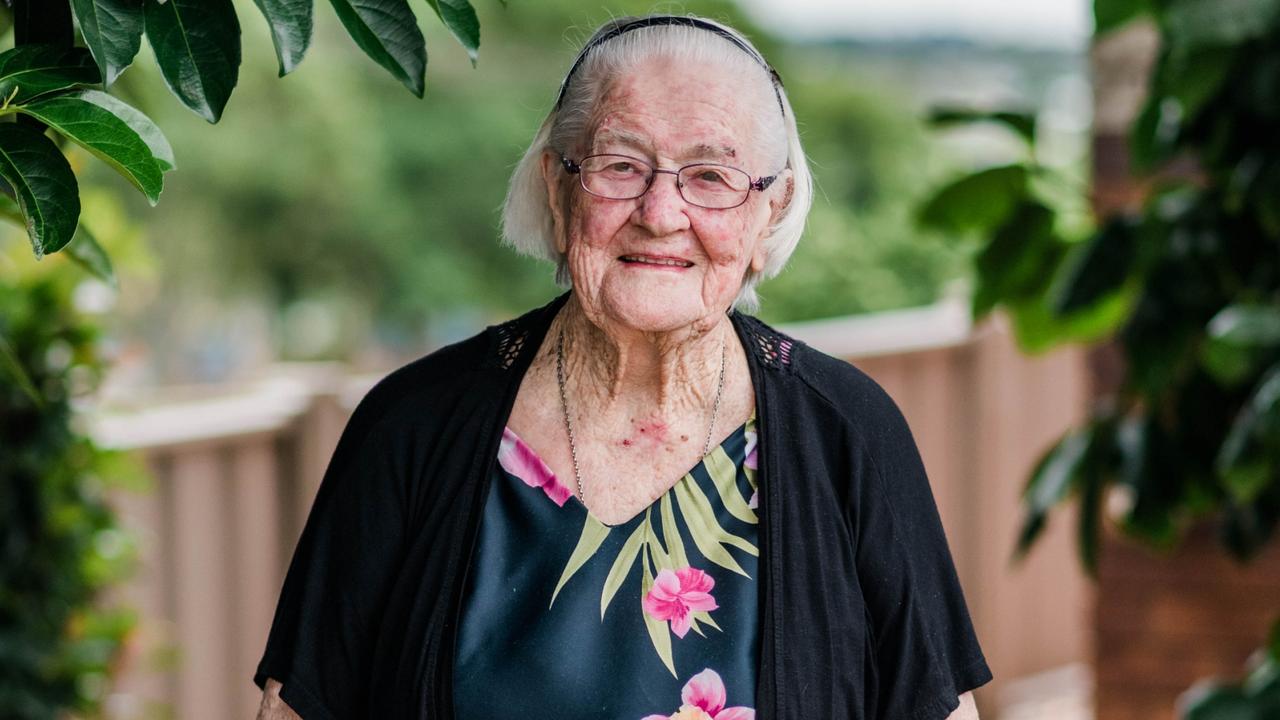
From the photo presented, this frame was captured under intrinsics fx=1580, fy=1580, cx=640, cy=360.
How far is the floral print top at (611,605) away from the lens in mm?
1660

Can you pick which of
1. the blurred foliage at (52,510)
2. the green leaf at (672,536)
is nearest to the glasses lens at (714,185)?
the green leaf at (672,536)

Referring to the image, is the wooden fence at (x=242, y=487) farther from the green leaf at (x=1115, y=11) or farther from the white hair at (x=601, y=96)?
the white hair at (x=601, y=96)

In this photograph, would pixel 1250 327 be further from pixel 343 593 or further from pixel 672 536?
pixel 343 593

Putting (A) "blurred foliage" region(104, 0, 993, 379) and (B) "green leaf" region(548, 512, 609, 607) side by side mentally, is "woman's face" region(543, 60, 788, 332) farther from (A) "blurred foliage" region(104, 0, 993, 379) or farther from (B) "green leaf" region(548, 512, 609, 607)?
(A) "blurred foliage" region(104, 0, 993, 379)

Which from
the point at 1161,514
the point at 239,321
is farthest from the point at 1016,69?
the point at 1161,514

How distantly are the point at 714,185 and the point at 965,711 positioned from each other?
0.65 metres

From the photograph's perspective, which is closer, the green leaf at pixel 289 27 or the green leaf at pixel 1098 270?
the green leaf at pixel 289 27

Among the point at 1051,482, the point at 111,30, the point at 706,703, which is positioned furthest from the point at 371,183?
the point at 111,30

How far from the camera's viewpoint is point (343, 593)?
171cm

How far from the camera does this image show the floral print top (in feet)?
5.45

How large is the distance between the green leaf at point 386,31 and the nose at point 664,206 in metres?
0.37

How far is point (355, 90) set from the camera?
30.0 metres

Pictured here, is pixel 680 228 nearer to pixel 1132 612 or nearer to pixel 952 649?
pixel 952 649

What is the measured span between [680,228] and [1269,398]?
1046 mm
